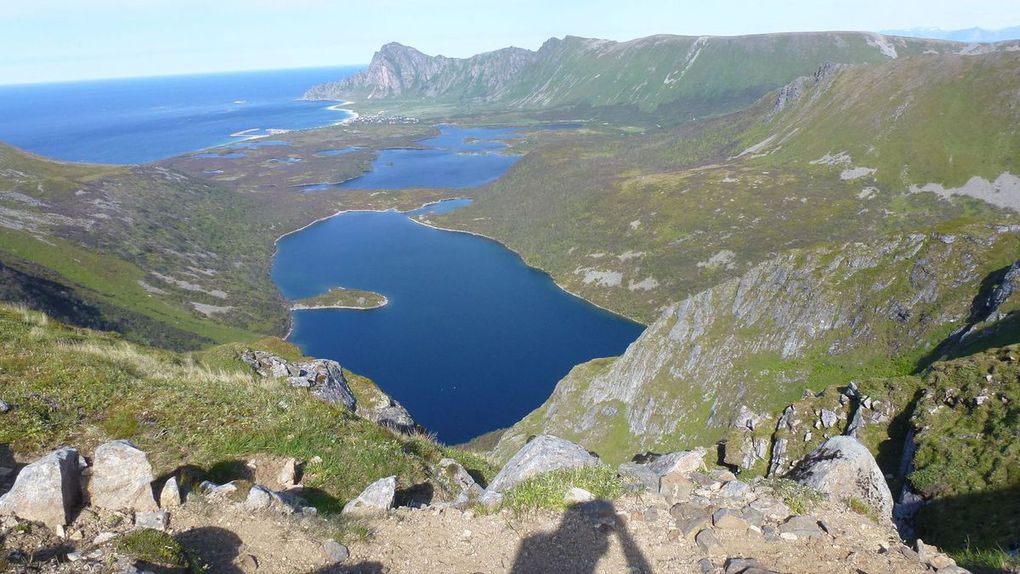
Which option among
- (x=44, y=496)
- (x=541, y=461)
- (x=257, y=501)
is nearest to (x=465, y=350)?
(x=541, y=461)

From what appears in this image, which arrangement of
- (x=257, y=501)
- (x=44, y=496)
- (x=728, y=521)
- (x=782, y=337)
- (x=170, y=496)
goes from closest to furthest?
(x=44, y=496) → (x=170, y=496) → (x=257, y=501) → (x=728, y=521) → (x=782, y=337)

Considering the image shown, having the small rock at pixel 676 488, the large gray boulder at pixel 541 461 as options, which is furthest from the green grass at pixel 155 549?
the small rock at pixel 676 488

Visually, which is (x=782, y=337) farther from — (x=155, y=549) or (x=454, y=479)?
(x=155, y=549)

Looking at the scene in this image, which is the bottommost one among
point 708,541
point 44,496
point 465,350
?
point 465,350

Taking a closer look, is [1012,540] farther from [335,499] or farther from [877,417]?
[335,499]

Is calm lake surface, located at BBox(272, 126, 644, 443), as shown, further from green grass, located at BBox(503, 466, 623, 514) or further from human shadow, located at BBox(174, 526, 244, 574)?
human shadow, located at BBox(174, 526, 244, 574)

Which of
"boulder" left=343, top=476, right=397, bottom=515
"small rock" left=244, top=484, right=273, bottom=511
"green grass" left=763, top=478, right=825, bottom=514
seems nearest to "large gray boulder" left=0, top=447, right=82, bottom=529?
"small rock" left=244, top=484, right=273, bottom=511

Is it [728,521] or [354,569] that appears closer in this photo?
[354,569]
